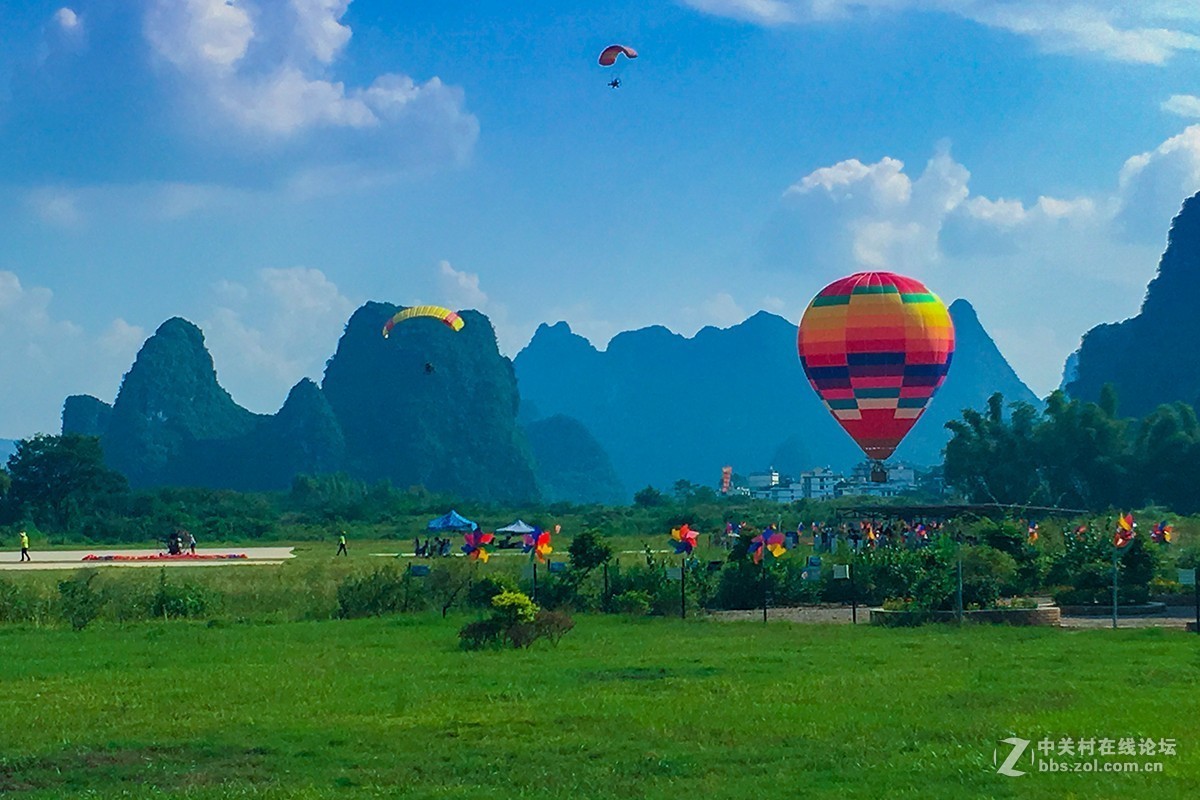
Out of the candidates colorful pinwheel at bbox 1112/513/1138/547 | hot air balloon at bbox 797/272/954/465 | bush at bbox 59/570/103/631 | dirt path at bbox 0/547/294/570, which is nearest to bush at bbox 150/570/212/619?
bush at bbox 59/570/103/631

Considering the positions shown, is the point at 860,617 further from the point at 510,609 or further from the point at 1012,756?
the point at 1012,756

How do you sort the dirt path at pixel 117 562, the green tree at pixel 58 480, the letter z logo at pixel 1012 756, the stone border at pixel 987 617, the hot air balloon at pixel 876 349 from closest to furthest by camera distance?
the letter z logo at pixel 1012 756, the stone border at pixel 987 617, the hot air balloon at pixel 876 349, the dirt path at pixel 117 562, the green tree at pixel 58 480

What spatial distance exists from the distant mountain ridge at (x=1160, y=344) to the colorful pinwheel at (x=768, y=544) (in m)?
115

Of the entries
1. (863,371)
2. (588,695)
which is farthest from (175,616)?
(863,371)

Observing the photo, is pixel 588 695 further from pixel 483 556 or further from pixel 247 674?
pixel 483 556

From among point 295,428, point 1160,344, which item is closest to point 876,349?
point 1160,344

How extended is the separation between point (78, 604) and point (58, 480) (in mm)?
70719

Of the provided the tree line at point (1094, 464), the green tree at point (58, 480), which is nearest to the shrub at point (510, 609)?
the tree line at point (1094, 464)

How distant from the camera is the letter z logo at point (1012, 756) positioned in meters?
12.7

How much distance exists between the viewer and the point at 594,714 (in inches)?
634

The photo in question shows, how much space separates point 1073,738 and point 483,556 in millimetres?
16543

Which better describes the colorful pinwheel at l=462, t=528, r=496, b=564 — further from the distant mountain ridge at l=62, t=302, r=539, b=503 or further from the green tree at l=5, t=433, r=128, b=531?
the distant mountain ridge at l=62, t=302, r=539, b=503

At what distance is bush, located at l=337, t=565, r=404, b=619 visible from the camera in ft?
96.8

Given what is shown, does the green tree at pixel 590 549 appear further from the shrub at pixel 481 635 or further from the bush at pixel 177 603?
the bush at pixel 177 603
